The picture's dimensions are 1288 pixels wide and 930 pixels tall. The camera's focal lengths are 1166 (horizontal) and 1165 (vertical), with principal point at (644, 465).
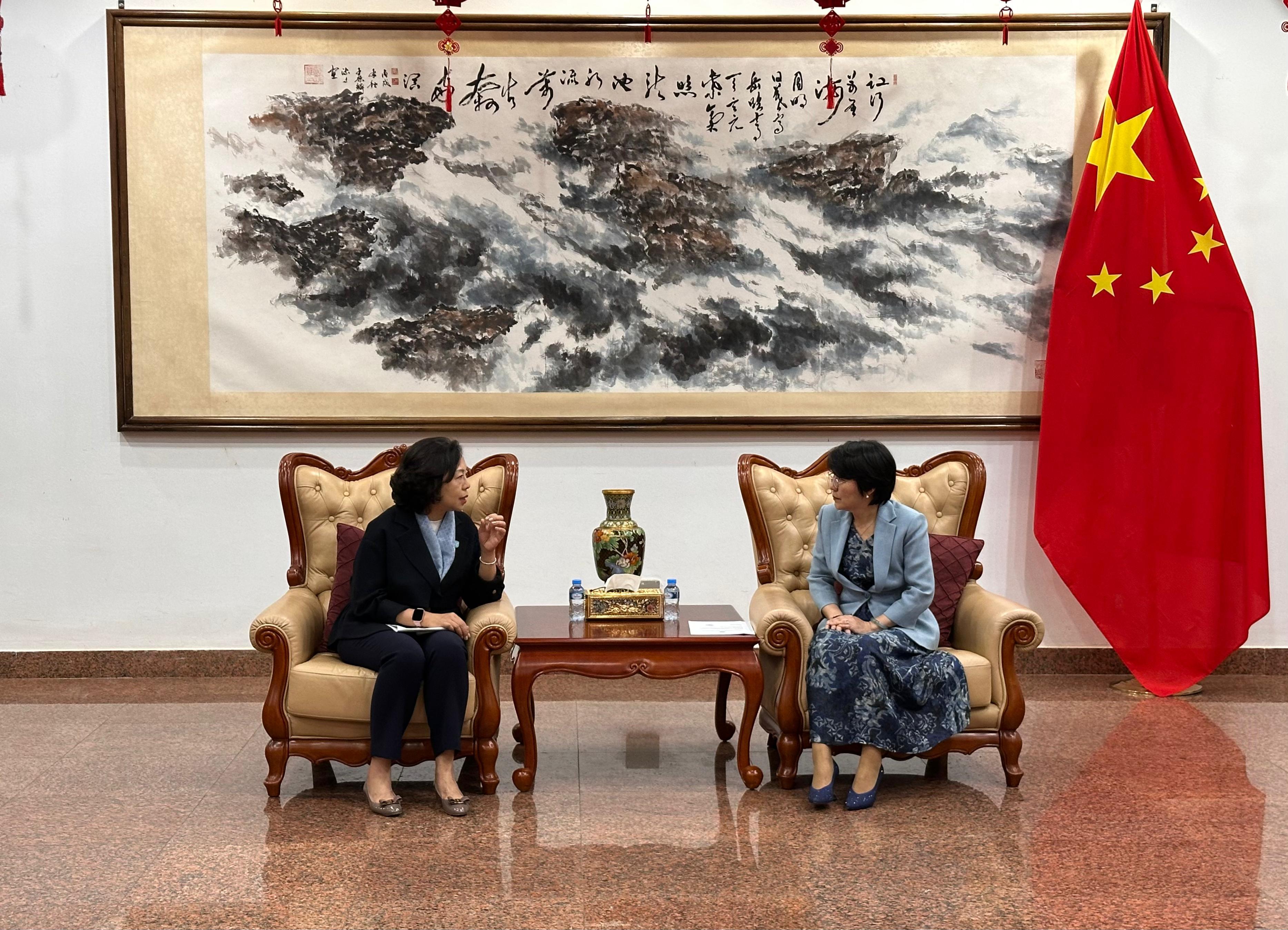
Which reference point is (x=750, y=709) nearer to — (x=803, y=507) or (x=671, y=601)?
(x=671, y=601)

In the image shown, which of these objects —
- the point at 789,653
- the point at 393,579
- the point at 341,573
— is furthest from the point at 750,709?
the point at 341,573

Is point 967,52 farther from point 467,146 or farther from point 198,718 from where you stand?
point 198,718

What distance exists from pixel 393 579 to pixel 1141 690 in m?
3.22

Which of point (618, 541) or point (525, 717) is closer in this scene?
point (525, 717)

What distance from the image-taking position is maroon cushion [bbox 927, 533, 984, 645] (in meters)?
3.81

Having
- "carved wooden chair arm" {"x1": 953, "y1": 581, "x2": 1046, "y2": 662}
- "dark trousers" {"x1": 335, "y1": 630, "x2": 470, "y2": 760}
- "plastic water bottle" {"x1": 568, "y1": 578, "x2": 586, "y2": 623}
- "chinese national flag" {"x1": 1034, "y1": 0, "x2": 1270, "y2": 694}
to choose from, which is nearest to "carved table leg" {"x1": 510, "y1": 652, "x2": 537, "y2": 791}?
"dark trousers" {"x1": 335, "y1": 630, "x2": 470, "y2": 760}

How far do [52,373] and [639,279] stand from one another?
2.57 metres

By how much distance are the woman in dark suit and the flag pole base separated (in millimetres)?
2780

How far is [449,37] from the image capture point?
4836 millimetres

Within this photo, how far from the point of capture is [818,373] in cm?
516

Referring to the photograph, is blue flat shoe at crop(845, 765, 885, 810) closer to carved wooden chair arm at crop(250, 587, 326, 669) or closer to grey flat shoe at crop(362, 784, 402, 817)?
grey flat shoe at crop(362, 784, 402, 817)

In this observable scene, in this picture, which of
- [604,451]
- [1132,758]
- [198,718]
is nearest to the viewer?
[1132,758]

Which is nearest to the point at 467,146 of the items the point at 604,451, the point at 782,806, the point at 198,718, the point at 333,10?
the point at 333,10

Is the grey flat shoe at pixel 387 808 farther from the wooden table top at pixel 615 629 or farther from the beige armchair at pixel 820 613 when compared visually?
the beige armchair at pixel 820 613
